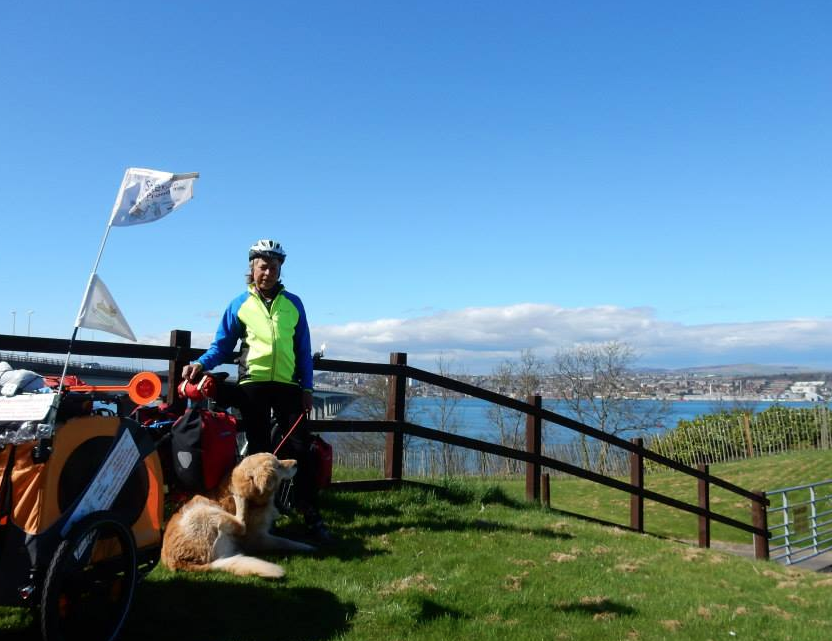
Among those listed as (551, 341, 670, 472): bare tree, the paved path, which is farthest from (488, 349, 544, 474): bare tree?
the paved path

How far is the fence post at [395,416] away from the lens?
7.34m

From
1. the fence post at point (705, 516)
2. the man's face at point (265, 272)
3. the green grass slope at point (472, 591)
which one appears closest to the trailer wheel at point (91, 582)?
the green grass slope at point (472, 591)

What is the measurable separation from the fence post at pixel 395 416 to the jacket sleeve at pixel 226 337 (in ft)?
7.42

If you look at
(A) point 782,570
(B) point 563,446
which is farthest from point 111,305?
(B) point 563,446

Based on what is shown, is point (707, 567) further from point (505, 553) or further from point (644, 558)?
point (505, 553)

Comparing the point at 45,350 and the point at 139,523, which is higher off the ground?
the point at 45,350

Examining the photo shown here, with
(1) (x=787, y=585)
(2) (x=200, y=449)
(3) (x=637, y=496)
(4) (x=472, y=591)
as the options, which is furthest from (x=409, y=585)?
(3) (x=637, y=496)

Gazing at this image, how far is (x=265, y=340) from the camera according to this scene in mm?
5172

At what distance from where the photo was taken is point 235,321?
17.5 ft

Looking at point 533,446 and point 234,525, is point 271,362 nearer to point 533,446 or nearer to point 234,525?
point 234,525

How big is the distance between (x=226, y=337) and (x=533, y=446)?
4.34 metres

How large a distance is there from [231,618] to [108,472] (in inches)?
40.4

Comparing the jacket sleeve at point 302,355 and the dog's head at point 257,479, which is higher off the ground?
the jacket sleeve at point 302,355

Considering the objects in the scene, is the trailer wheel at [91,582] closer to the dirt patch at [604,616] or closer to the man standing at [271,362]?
the man standing at [271,362]
